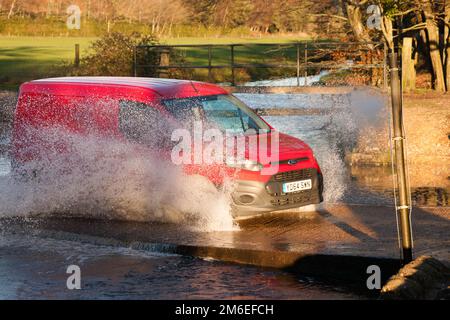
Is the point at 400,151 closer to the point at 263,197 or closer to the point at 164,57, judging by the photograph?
the point at 263,197

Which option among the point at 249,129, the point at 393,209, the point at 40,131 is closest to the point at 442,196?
the point at 393,209

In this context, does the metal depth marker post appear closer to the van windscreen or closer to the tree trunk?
the van windscreen

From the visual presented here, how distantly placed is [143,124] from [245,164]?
152 centimetres

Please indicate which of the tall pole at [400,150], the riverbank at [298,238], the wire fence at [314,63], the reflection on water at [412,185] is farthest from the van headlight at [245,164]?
the wire fence at [314,63]

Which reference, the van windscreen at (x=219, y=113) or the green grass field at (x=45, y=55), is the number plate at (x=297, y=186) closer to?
the van windscreen at (x=219, y=113)

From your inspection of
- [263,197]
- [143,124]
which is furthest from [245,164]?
[143,124]

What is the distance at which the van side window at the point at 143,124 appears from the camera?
492 inches


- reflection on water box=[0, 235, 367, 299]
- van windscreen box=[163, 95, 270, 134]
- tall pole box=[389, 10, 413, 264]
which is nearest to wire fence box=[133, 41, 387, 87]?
van windscreen box=[163, 95, 270, 134]

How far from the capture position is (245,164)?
11938 mm

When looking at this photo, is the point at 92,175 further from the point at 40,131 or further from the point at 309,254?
the point at 309,254

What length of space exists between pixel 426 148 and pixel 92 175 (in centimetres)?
859

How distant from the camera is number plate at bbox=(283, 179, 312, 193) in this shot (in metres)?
12.2
